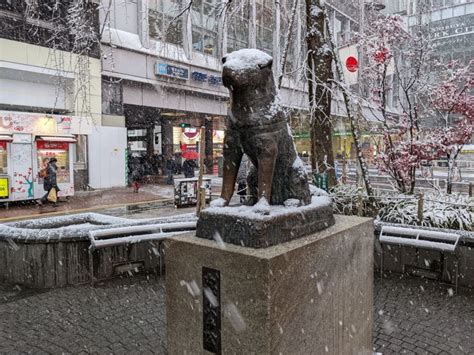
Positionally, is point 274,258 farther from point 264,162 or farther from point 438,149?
point 438,149

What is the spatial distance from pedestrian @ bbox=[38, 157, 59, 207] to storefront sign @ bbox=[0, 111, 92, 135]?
2084 mm

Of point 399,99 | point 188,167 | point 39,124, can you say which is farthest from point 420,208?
point 188,167

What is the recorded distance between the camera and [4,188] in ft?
50.7

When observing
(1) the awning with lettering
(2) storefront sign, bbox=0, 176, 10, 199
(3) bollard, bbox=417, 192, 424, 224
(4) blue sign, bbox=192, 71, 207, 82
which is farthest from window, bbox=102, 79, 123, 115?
(3) bollard, bbox=417, 192, 424, 224

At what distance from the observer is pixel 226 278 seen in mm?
2848

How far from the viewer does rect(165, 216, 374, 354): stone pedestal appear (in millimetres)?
2676

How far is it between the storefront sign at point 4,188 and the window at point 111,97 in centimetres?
772

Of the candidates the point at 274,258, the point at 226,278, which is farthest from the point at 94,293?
the point at 274,258

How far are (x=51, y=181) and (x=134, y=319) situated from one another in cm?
1264

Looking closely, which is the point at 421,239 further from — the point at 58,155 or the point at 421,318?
the point at 58,155

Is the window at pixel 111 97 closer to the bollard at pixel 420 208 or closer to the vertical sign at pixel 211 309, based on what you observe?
the bollard at pixel 420 208

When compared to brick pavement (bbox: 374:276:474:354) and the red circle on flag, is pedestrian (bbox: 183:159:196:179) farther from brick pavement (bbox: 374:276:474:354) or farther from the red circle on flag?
brick pavement (bbox: 374:276:474:354)

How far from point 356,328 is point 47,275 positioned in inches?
188

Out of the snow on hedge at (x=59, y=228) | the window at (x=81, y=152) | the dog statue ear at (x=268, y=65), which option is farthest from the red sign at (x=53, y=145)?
the dog statue ear at (x=268, y=65)
